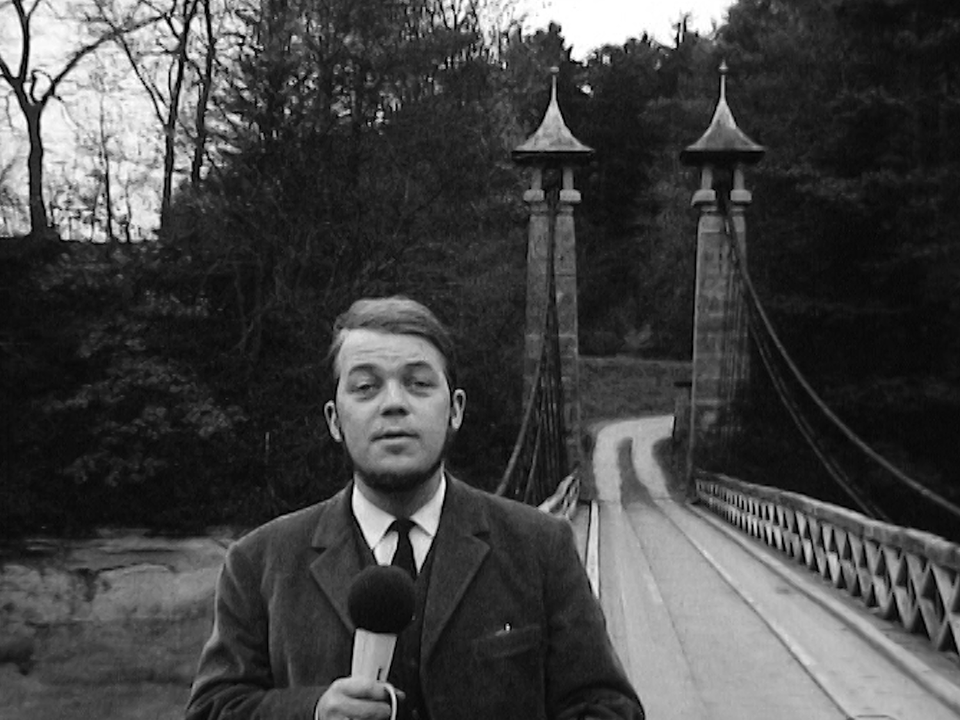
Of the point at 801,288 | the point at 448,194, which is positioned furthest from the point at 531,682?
the point at 801,288

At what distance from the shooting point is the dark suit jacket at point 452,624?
47.9 inches

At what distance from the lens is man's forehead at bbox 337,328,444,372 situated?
1.27 m

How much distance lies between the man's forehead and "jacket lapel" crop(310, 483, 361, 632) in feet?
0.46

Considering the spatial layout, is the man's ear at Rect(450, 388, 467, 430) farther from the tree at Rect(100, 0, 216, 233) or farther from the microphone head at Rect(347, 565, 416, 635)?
the tree at Rect(100, 0, 216, 233)

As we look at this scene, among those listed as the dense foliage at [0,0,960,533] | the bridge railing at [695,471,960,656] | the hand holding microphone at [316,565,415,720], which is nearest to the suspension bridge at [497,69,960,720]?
the bridge railing at [695,471,960,656]

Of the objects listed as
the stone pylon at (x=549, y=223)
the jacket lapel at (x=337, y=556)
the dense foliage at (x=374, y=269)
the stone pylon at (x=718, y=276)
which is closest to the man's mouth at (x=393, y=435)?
the jacket lapel at (x=337, y=556)

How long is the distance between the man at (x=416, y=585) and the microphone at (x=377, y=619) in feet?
0.56

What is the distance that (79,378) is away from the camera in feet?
41.8

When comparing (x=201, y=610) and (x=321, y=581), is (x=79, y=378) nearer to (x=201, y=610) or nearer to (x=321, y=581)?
(x=201, y=610)

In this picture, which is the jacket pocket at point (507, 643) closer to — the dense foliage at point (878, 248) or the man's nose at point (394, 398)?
the man's nose at point (394, 398)

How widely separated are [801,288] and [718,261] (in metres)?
3.22

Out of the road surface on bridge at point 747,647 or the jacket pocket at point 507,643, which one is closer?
the jacket pocket at point 507,643

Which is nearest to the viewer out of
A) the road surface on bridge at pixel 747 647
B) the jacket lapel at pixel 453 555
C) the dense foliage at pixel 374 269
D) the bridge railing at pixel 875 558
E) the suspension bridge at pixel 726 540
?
the jacket lapel at pixel 453 555

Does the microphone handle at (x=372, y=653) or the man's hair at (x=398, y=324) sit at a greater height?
the man's hair at (x=398, y=324)
